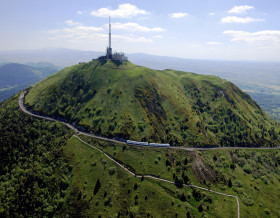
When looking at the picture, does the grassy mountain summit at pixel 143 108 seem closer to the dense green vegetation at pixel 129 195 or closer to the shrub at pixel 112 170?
the dense green vegetation at pixel 129 195

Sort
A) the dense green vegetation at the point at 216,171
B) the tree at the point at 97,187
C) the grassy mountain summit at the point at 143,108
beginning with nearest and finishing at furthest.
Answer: the tree at the point at 97,187 < the dense green vegetation at the point at 216,171 < the grassy mountain summit at the point at 143,108

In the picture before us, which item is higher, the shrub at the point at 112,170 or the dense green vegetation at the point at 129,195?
the shrub at the point at 112,170

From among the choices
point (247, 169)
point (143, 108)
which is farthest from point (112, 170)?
point (247, 169)

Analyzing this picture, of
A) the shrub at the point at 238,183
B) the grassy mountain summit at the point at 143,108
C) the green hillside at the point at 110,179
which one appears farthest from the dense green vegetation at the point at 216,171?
the grassy mountain summit at the point at 143,108

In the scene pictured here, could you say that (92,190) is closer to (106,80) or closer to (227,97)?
(106,80)

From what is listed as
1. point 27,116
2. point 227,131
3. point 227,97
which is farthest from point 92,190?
point 227,97

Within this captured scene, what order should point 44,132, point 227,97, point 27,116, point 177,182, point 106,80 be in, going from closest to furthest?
point 177,182 < point 44,132 < point 27,116 < point 106,80 < point 227,97

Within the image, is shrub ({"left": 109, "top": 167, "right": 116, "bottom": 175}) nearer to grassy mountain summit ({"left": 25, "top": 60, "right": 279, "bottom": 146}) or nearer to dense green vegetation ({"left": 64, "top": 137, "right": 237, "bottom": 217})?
dense green vegetation ({"left": 64, "top": 137, "right": 237, "bottom": 217})
